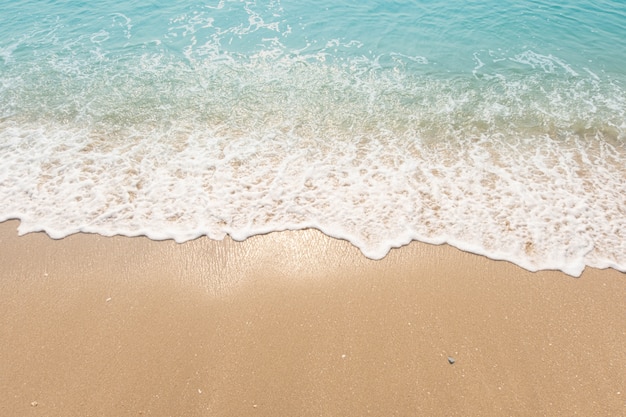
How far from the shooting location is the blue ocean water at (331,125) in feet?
20.4

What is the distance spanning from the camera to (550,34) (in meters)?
12.4

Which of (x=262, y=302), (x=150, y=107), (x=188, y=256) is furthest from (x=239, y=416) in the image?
(x=150, y=107)

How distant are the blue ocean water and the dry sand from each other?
47cm

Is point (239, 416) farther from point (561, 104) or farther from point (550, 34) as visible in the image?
point (550, 34)

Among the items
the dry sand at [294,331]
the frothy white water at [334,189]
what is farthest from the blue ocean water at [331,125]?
the dry sand at [294,331]

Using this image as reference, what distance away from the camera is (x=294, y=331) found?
4676 mm

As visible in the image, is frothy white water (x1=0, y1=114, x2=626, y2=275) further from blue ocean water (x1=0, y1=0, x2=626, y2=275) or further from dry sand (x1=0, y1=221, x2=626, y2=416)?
dry sand (x1=0, y1=221, x2=626, y2=416)

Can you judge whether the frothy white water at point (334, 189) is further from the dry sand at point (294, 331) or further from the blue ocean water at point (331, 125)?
the dry sand at point (294, 331)

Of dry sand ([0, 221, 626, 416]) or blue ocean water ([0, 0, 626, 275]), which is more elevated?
blue ocean water ([0, 0, 626, 275])

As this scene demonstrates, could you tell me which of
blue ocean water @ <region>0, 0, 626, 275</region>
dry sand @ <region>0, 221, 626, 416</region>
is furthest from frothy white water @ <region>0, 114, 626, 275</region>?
dry sand @ <region>0, 221, 626, 416</region>

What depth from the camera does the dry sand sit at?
405 cm

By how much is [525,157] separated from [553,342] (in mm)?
4386

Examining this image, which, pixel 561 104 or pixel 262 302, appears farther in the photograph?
pixel 561 104

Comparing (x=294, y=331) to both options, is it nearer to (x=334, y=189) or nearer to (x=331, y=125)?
(x=334, y=189)
